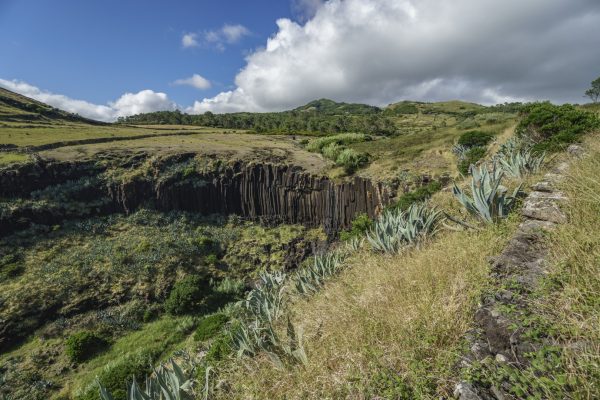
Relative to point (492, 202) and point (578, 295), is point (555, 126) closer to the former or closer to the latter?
point (492, 202)

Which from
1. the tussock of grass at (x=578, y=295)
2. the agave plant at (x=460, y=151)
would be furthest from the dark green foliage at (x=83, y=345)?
the agave plant at (x=460, y=151)

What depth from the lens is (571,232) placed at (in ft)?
11.3

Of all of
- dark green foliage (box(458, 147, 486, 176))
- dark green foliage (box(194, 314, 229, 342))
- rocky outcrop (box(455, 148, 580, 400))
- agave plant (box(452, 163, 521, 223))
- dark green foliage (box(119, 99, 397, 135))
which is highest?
dark green foliage (box(119, 99, 397, 135))

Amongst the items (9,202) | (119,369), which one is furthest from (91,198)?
(119,369)

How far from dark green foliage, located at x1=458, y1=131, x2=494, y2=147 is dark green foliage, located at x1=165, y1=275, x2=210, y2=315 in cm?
2150

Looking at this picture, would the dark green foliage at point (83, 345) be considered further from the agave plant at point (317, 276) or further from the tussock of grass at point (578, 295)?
the tussock of grass at point (578, 295)

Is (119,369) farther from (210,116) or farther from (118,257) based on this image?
(210,116)

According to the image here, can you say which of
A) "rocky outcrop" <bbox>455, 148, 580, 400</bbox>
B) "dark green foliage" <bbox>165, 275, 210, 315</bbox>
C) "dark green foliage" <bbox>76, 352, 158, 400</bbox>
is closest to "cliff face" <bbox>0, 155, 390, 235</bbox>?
"dark green foliage" <bbox>165, 275, 210, 315</bbox>

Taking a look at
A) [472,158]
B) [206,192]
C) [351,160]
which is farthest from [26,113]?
[472,158]

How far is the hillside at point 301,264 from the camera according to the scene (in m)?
2.81

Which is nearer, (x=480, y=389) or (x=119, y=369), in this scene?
(x=480, y=389)

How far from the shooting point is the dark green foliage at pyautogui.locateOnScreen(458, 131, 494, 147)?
21.2m

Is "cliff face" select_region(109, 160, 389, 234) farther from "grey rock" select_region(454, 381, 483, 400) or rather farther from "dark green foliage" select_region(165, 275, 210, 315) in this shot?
"grey rock" select_region(454, 381, 483, 400)

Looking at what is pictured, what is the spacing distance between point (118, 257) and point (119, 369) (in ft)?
39.9
